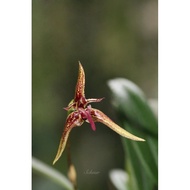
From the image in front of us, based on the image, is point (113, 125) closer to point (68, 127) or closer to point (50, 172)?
point (68, 127)

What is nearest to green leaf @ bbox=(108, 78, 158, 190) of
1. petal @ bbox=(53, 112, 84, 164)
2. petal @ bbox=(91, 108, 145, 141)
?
petal @ bbox=(91, 108, 145, 141)

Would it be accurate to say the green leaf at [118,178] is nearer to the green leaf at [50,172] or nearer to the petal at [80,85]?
the green leaf at [50,172]

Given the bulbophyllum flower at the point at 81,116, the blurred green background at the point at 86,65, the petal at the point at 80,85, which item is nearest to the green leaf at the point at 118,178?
the blurred green background at the point at 86,65

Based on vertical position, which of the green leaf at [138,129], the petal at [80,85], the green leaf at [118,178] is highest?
the petal at [80,85]

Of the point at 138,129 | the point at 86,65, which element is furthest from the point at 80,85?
the point at 138,129

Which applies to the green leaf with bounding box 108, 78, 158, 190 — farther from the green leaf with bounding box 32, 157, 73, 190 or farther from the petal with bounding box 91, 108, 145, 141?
the green leaf with bounding box 32, 157, 73, 190
